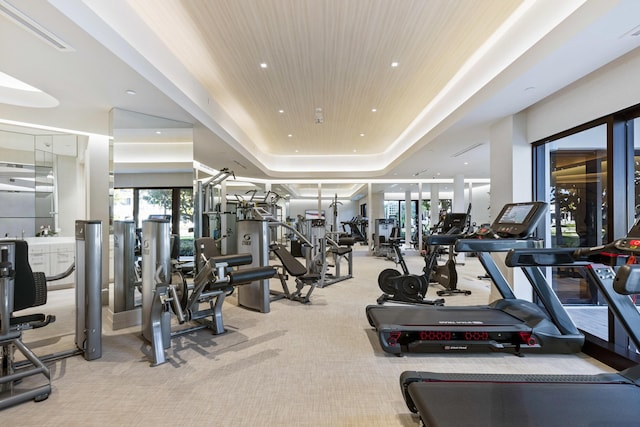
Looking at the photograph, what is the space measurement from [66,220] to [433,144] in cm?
708

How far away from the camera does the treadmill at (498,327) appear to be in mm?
2795

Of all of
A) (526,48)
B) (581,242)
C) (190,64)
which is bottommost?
(581,242)

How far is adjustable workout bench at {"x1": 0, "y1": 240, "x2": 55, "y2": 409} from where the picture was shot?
2.12 metres

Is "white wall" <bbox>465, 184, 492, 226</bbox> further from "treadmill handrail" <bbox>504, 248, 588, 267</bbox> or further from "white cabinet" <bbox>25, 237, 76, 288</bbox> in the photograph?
"white cabinet" <bbox>25, 237, 76, 288</bbox>

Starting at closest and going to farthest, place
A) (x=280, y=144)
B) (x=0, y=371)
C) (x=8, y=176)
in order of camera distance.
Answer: (x=0, y=371)
(x=8, y=176)
(x=280, y=144)

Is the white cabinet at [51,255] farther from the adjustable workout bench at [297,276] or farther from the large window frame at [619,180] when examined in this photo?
the large window frame at [619,180]

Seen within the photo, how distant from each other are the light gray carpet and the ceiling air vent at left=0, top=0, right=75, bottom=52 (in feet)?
8.76

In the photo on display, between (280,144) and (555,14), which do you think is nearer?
(555,14)

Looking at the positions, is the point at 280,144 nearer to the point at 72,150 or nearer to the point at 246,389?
the point at 72,150

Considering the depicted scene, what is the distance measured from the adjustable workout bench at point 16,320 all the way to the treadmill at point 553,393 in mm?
2557

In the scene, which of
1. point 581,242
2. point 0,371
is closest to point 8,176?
point 0,371

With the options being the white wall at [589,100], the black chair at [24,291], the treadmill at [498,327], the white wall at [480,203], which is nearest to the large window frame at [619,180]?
the white wall at [589,100]

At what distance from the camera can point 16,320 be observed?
2334mm

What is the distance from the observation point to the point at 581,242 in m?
4.28
